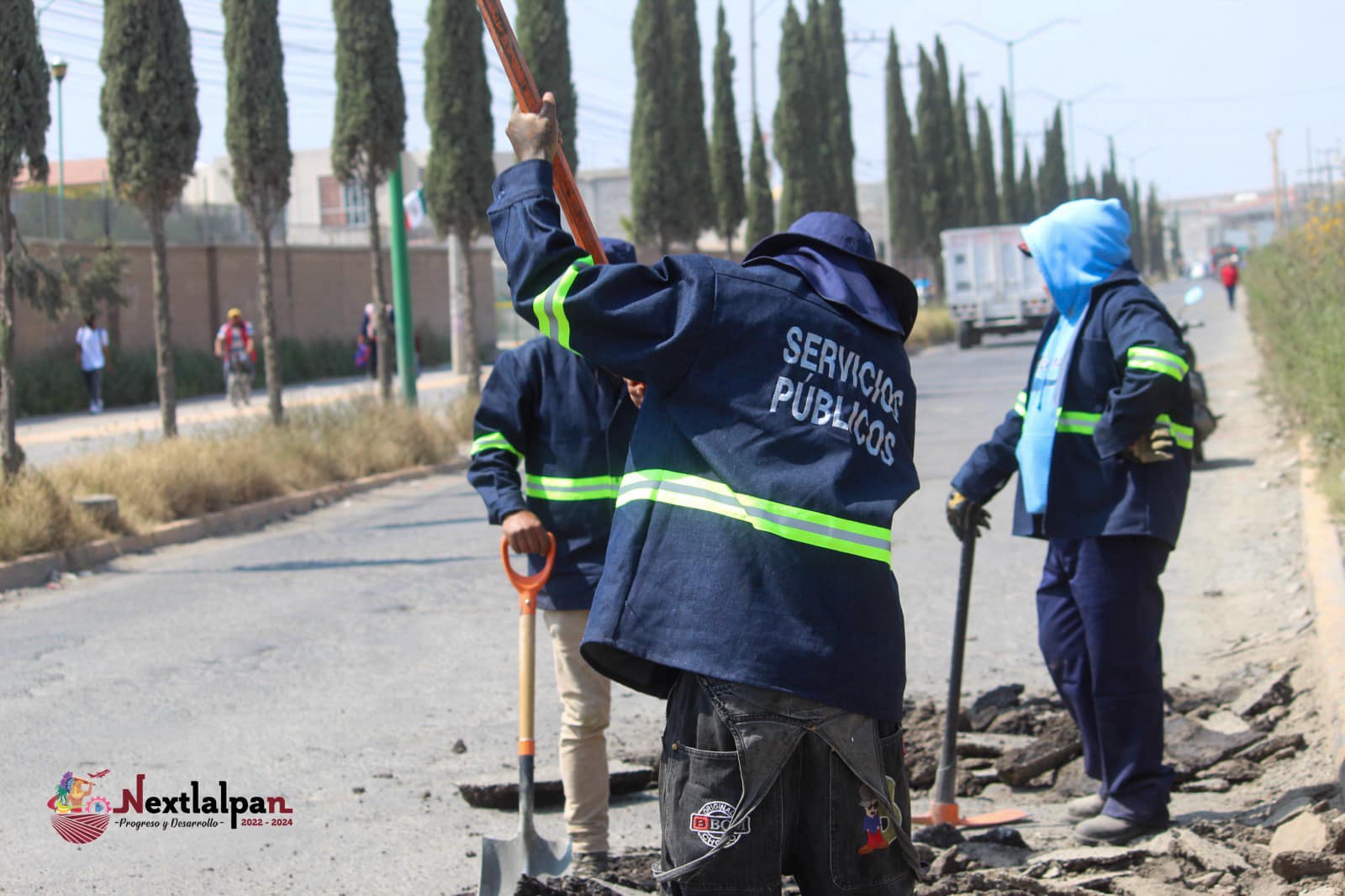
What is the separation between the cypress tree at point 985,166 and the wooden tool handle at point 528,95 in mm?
69258

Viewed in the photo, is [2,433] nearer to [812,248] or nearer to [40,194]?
[812,248]

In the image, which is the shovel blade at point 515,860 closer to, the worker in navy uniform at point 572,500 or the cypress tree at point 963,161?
the worker in navy uniform at point 572,500

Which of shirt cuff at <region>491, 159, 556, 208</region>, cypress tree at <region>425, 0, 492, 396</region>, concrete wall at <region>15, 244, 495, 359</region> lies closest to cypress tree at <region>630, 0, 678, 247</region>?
concrete wall at <region>15, 244, 495, 359</region>

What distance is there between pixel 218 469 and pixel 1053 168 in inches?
3542

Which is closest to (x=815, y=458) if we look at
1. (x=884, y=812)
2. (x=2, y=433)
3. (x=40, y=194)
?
(x=884, y=812)

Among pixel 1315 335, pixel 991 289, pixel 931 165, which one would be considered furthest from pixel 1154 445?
pixel 931 165

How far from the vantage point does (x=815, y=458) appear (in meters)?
2.74

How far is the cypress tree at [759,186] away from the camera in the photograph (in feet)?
136

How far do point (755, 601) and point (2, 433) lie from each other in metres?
9.62

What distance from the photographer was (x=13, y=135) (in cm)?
1059

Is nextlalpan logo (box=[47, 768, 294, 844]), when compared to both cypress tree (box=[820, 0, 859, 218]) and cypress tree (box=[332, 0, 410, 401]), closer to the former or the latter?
cypress tree (box=[332, 0, 410, 401])

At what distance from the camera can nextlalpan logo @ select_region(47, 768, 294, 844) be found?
4.92 meters

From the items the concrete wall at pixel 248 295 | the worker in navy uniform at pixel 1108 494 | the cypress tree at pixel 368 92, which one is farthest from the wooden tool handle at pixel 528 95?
the concrete wall at pixel 248 295

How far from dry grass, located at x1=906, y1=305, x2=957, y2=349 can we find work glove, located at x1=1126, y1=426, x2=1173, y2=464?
1451 inches
